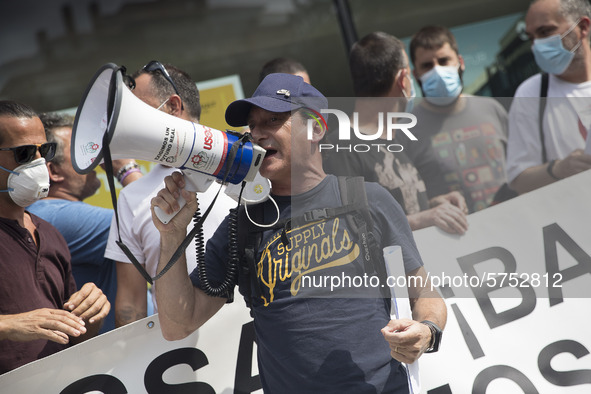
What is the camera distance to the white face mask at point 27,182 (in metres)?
2.69

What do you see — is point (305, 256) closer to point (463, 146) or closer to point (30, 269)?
point (463, 146)

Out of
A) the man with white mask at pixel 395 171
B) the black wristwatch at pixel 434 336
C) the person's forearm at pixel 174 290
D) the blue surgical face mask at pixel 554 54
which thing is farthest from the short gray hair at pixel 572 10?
the person's forearm at pixel 174 290

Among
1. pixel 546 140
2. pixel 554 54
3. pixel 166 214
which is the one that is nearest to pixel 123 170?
pixel 166 214

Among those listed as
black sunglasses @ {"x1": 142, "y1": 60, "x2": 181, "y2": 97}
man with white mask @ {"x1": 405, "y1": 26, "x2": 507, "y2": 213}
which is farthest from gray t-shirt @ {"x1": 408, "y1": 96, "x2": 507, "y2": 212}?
black sunglasses @ {"x1": 142, "y1": 60, "x2": 181, "y2": 97}

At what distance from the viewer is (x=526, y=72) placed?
17.3ft

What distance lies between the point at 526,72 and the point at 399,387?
3.90m

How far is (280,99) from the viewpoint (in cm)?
225

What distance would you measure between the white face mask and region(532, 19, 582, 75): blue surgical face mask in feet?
8.60

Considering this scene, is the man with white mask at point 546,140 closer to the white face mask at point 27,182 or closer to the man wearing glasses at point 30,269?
the man wearing glasses at point 30,269

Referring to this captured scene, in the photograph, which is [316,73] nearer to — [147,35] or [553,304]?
[147,35]

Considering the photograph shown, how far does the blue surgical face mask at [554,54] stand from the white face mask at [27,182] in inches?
103

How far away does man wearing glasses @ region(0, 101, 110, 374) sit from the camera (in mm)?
2408

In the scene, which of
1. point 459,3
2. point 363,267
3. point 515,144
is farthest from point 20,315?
point 459,3

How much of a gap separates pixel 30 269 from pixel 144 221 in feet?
1.62
